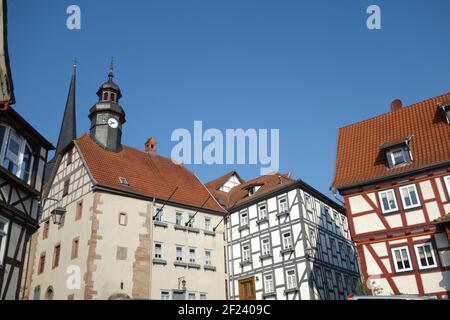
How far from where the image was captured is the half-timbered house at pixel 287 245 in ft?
90.4

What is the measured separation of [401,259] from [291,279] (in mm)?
10101

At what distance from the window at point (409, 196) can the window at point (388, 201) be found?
0.39 meters

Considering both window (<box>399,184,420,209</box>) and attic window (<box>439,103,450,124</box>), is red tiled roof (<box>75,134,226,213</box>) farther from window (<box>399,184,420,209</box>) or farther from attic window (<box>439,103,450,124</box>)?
attic window (<box>439,103,450,124</box>)

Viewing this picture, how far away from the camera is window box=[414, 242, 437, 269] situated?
17.8m

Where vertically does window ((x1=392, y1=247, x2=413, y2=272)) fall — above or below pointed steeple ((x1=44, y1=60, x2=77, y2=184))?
below

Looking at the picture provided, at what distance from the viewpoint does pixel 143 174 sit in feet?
107

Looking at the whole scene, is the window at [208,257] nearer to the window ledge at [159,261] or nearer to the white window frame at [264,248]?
the window ledge at [159,261]

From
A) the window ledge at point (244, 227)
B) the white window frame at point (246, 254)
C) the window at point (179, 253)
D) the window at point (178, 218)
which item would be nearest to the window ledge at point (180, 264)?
the window at point (179, 253)

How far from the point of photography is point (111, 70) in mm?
38594

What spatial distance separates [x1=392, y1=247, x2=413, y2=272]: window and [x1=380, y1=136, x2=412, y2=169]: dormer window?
13.4 feet

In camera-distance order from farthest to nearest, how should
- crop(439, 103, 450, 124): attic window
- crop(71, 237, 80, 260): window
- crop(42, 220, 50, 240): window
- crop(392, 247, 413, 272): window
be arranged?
crop(42, 220, 50, 240): window, crop(71, 237, 80, 260): window, crop(439, 103, 450, 124): attic window, crop(392, 247, 413, 272): window

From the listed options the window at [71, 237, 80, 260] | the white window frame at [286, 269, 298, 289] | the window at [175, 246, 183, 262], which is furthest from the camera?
the window at [175, 246, 183, 262]

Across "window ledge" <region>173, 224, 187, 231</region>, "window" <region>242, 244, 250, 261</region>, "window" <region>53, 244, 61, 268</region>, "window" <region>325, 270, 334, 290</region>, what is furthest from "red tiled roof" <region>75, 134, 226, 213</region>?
"window" <region>325, 270, 334, 290</region>
